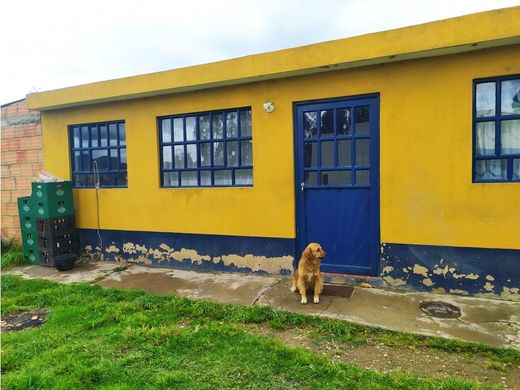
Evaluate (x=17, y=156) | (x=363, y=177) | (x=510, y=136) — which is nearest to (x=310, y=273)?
(x=363, y=177)

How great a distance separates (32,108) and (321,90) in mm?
5889

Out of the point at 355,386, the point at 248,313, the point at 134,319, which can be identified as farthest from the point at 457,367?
the point at 134,319

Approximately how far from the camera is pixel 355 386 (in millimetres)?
2725

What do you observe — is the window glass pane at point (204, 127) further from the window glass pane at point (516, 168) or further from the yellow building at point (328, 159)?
the window glass pane at point (516, 168)

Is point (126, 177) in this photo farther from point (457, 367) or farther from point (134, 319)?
point (457, 367)

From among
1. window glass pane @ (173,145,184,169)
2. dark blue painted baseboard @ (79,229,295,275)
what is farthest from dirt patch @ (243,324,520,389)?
window glass pane @ (173,145,184,169)

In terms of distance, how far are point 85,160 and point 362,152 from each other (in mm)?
5519

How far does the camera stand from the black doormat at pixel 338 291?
475 centimetres

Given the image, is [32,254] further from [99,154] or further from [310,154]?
[310,154]

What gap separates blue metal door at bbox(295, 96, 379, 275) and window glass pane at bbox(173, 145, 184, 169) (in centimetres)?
219

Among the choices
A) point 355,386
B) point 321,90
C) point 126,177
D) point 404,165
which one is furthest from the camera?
point 126,177

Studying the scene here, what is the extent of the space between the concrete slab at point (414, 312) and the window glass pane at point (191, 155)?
2.66 m

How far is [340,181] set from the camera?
207 inches

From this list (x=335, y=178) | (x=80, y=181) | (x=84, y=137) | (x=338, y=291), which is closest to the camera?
(x=338, y=291)
